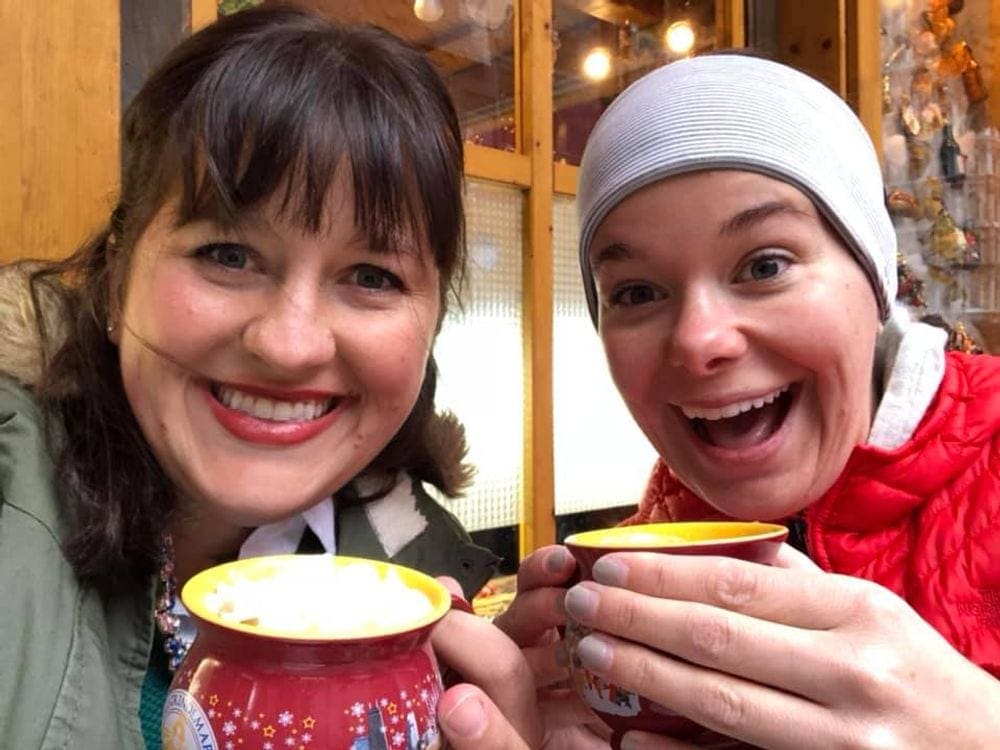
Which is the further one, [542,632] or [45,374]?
[45,374]

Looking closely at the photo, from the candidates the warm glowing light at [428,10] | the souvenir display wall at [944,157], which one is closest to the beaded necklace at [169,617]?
the warm glowing light at [428,10]

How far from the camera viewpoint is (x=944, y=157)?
13.6ft

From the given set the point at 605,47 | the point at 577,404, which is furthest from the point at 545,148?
the point at 577,404

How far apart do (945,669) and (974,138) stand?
13.3 ft

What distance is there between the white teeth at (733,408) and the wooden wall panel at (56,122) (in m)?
1.21

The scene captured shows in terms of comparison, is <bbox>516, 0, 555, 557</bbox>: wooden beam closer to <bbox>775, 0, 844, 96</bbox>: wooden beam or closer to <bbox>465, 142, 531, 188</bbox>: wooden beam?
<bbox>465, 142, 531, 188</bbox>: wooden beam

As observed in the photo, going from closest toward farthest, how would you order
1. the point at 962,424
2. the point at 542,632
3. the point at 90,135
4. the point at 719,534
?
the point at 719,534
the point at 542,632
the point at 962,424
the point at 90,135

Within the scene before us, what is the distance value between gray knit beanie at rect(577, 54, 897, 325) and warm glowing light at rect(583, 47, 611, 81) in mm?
2187

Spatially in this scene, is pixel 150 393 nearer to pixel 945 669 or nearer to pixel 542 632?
pixel 542 632

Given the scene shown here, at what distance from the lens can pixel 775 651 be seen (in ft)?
2.66

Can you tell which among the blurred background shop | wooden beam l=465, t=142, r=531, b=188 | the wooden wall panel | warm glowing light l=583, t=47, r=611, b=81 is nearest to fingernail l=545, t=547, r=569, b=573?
the blurred background shop

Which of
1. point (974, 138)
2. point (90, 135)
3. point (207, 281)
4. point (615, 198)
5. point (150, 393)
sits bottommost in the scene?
point (150, 393)

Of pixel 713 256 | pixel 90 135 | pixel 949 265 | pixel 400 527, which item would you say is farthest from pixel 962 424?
pixel 949 265

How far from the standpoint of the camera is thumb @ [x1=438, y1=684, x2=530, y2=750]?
75 cm
